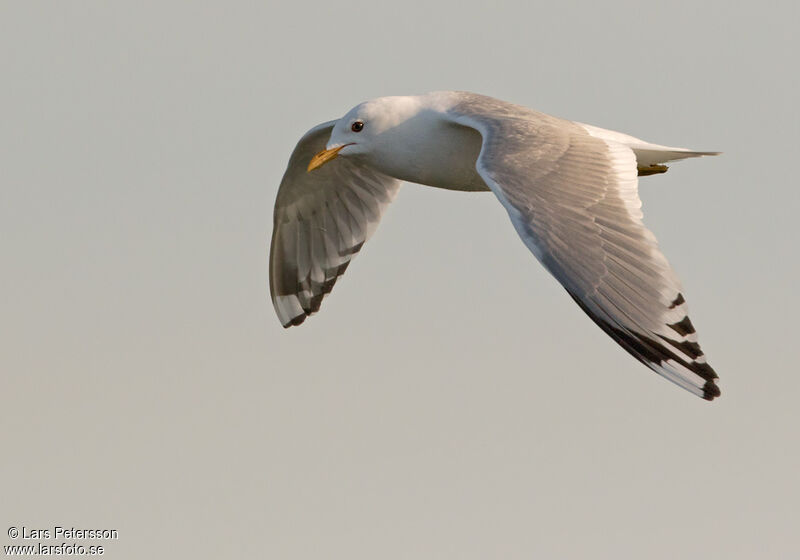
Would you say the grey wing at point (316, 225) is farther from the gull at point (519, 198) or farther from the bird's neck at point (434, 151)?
the bird's neck at point (434, 151)

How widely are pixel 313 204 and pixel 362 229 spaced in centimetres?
53

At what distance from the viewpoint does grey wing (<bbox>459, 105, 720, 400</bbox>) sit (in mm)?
8266

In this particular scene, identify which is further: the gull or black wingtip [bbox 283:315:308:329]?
black wingtip [bbox 283:315:308:329]

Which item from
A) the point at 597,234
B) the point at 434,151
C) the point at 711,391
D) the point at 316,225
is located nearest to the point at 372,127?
the point at 434,151

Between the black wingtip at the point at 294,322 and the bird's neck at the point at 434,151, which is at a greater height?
the bird's neck at the point at 434,151

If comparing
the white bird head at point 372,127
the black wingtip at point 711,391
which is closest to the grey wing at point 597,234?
the black wingtip at point 711,391

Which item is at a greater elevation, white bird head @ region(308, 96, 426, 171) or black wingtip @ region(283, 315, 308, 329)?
white bird head @ region(308, 96, 426, 171)

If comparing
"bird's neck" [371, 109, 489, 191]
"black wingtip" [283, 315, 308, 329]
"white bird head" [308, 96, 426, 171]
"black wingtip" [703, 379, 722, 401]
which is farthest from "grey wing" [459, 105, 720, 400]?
"black wingtip" [283, 315, 308, 329]

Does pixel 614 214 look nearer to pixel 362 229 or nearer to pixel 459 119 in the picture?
pixel 459 119

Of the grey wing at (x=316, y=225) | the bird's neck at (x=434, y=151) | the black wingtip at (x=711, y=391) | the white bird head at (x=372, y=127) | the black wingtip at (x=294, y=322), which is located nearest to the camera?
the black wingtip at (x=711, y=391)

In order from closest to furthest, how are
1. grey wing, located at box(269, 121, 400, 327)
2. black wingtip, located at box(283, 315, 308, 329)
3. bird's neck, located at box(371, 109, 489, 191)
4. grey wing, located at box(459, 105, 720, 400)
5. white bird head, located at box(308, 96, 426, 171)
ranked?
1. grey wing, located at box(459, 105, 720, 400)
2. bird's neck, located at box(371, 109, 489, 191)
3. white bird head, located at box(308, 96, 426, 171)
4. grey wing, located at box(269, 121, 400, 327)
5. black wingtip, located at box(283, 315, 308, 329)

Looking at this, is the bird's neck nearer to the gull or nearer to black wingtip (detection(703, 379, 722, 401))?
the gull

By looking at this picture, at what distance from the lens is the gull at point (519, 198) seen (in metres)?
8.35

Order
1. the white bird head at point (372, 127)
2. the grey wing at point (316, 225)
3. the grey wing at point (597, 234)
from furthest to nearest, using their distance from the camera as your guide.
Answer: the grey wing at point (316, 225)
the white bird head at point (372, 127)
the grey wing at point (597, 234)
